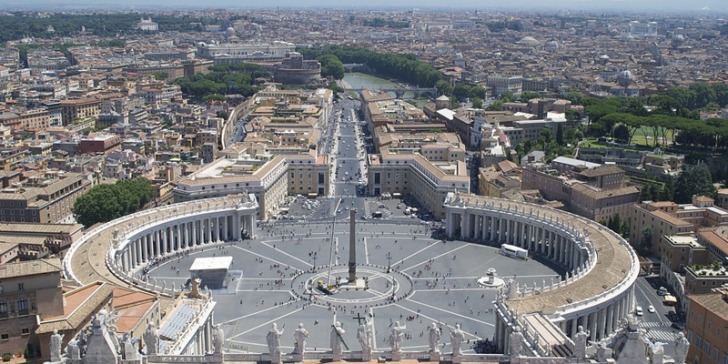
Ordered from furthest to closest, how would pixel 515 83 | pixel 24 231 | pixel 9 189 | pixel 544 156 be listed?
pixel 515 83, pixel 544 156, pixel 9 189, pixel 24 231

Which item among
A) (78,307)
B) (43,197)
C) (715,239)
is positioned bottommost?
(43,197)

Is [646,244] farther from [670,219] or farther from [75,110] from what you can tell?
[75,110]

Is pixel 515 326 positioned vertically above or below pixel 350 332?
above

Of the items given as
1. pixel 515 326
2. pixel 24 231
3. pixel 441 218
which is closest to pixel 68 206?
pixel 24 231

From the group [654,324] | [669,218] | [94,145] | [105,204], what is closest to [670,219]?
[669,218]

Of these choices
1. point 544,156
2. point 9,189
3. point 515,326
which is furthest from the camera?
point 544,156

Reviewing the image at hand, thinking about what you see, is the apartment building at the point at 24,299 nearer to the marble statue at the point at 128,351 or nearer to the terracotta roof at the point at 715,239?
the marble statue at the point at 128,351

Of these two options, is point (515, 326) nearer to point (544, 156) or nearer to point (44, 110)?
point (544, 156)
